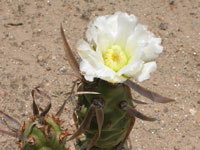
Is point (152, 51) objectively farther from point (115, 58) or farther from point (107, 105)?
point (107, 105)

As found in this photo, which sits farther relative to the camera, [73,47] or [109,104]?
[73,47]

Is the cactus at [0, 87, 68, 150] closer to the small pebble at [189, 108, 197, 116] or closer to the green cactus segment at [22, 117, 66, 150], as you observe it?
the green cactus segment at [22, 117, 66, 150]

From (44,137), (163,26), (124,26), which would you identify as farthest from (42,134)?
(163,26)

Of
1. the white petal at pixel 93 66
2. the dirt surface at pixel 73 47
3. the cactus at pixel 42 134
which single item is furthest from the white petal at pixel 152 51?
the dirt surface at pixel 73 47

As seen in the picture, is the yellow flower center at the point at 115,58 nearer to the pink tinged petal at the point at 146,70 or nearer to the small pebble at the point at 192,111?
the pink tinged petal at the point at 146,70

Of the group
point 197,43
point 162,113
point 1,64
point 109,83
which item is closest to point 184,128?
point 162,113

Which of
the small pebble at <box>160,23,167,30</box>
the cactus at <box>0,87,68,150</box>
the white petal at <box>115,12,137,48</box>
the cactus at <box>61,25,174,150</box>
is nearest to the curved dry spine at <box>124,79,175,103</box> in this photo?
the cactus at <box>61,25,174,150</box>
